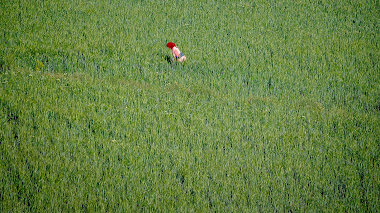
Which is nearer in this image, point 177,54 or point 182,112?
point 182,112

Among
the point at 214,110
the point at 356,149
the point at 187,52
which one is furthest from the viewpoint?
the point at 187,52

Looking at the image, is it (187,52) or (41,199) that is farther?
(187,52)

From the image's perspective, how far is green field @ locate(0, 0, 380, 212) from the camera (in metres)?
4.64

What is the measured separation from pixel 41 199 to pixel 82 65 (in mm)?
4361

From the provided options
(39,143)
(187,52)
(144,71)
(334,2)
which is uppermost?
(334,2)

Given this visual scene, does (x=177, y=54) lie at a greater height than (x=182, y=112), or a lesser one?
greater

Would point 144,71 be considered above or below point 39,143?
above

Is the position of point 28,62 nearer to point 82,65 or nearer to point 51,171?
point 82,65

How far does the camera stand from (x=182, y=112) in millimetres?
6660

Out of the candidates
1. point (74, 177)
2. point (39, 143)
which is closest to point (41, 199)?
point (74, 177)

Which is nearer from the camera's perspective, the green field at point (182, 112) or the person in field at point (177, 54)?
the green field at point (182, 112)

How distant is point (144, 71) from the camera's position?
26.5 ft

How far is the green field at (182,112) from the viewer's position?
4.64 meters

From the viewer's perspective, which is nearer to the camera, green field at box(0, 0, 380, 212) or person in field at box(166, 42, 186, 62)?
green field at box(0, 0, 380, 212)
